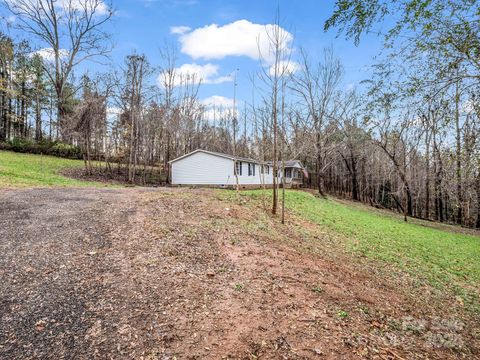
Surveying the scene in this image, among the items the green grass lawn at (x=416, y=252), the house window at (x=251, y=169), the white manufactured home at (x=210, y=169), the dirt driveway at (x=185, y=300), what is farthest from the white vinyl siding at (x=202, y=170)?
the dirt driveway at (x=185, y=300)

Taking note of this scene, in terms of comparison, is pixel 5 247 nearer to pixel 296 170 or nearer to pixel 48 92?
pixel 48 92

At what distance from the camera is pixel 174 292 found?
386 centimetres

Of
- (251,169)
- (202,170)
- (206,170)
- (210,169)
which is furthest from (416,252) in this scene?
(251,169)

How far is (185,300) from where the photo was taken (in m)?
3.70

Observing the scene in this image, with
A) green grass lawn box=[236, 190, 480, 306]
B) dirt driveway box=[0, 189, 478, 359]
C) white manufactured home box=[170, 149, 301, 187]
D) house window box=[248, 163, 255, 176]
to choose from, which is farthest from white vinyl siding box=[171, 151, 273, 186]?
dirt driveway box=[0, 189, 478, 359]

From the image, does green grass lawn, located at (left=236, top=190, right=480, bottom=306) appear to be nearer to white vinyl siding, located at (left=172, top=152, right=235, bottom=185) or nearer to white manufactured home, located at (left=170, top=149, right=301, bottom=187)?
white manufactured home, located at (left=170, top=149, right=301, bottom=187)

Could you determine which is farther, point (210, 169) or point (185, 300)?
point (210, 169)

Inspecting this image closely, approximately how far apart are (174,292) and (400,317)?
11.5 ft

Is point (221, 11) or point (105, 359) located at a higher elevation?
point (221, 11)

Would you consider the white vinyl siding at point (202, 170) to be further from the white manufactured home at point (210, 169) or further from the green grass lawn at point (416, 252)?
the green grass lawn at point (416, 252)

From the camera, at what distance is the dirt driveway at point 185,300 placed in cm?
294

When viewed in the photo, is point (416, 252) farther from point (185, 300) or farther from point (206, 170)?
point (206, 170)

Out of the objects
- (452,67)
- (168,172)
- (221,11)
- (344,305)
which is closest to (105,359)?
(344,305)

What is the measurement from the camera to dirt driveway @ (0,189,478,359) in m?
2.94
